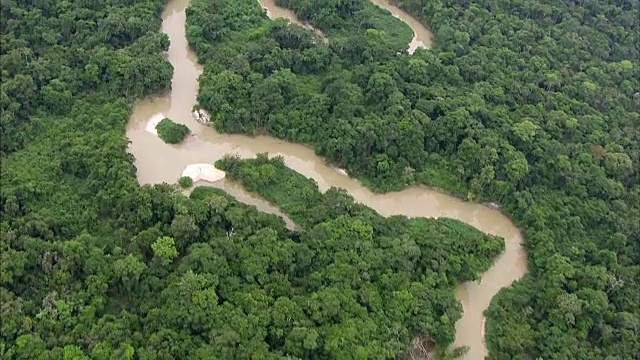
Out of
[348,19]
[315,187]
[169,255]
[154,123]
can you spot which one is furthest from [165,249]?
[348,19]

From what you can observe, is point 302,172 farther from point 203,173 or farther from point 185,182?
point 185,182

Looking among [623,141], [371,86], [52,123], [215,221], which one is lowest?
[52,123]

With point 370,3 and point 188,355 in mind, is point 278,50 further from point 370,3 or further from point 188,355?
point 188,355

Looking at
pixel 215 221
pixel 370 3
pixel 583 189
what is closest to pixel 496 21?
pixel 370 3

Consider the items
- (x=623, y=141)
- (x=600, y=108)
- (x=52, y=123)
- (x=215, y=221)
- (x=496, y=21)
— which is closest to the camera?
(x=215, y=221)

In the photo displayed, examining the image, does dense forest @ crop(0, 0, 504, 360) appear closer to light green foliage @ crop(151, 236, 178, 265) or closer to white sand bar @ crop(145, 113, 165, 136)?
light green foliage @ crop(151, 236, 178, 265)
